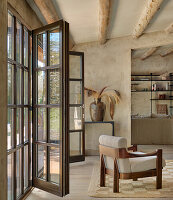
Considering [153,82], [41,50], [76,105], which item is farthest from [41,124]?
[153,82]

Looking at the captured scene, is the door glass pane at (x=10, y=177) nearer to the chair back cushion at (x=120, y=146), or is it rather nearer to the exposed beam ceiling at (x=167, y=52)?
the chair back cushion at (x=120, y=146)

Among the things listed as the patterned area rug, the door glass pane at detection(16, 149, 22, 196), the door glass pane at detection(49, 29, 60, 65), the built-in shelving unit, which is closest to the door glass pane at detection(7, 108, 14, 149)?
the door glass pane at detection(16, 149, 22, 196)

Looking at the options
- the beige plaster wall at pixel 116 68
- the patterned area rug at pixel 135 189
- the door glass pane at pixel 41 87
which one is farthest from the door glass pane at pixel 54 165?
the beige plaster wall at pixel 116 68

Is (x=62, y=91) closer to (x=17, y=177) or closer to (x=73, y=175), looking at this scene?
(x=17, y=177)

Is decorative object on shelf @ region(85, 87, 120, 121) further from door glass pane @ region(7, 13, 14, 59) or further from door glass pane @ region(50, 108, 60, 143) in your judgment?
door glass pane @ region(7, 13, 14, 59)

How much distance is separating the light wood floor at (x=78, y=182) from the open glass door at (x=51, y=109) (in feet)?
0.40

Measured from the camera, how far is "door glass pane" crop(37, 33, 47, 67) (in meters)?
4.31

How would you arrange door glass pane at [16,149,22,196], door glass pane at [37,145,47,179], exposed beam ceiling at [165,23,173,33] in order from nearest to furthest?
door glass pane at [16,149,22,196], door glass pane at [37,145,47,179], exposed beam ceiling at [165,23,173,33]

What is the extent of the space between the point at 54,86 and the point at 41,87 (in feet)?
0.87

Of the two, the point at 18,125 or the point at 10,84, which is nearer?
the point at 10,84

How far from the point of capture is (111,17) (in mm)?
5820

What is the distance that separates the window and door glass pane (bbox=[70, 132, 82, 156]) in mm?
2049

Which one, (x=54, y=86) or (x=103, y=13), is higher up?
(x=103, y=13)

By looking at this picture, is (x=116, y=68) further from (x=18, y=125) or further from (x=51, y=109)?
(x=18, y=125)
